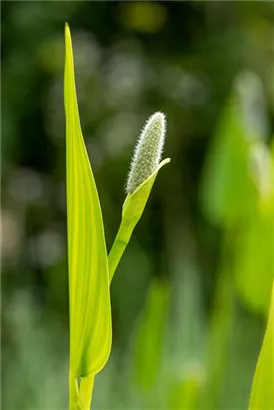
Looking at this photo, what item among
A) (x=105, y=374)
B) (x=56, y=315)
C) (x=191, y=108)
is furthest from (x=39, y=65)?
(x=105, y=374)

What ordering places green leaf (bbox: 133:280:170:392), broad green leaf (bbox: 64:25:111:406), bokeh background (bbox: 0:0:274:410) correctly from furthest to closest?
bokeh background (bbox: 0:0:274:410), green leaf (bbox: 133:280:170:392), broad green leaf (bbox: 64:25:111:406)

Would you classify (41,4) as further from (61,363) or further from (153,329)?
(153,329)

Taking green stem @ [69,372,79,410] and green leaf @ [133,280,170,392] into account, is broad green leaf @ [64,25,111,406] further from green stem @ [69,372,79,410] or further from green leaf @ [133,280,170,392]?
green leaf @ [133,280,170,392]

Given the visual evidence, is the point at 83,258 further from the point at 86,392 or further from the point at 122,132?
the point at 122,132

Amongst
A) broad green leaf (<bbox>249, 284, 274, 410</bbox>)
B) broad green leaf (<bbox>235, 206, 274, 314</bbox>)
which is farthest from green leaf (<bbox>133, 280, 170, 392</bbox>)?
broad green leaf (<bbox>249, 284, 274, 410</bbox>)

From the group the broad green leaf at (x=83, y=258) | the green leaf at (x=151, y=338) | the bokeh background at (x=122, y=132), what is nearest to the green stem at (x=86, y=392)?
the broad green leaf at (x=83, y=258)

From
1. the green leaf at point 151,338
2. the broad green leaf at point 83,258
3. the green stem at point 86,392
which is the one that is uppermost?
the broad green leaf at point 83,258

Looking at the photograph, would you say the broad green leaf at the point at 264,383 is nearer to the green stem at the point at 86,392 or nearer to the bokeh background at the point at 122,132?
the green stem at the point at 86,392
